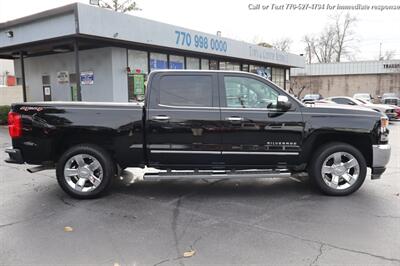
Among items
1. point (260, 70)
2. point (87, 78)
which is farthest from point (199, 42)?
point (260, 70)

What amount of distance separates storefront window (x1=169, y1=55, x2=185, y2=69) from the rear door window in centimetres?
1253

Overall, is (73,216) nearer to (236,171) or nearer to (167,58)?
(236,171)

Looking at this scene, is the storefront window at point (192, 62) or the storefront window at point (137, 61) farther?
the storefront window at point (192, 62)

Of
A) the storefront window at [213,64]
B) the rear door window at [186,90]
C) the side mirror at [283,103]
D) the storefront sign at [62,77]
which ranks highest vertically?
the storefront window at [213,64]

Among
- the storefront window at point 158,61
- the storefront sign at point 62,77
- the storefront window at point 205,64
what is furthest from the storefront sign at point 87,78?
the storefront window at point 205,64

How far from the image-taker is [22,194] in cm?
583

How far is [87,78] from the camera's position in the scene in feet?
54.4

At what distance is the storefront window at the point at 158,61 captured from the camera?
1709 centimetres

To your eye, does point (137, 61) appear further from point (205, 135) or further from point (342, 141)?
point (342, 141)

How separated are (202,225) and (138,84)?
41.9 feet

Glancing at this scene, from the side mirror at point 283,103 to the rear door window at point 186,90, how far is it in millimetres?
1028

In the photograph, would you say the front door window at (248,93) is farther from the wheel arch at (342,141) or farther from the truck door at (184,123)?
the wheel arch at (342,141)

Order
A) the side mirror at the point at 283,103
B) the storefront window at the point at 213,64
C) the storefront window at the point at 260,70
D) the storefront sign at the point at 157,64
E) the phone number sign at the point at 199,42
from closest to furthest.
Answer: the side mirror at the point at 283,103
the phone number sign at the point at 199,42
the storefront sign at the point at 157,64
the storefront window at the point at 213,64
the storefront window at the point at 260,70

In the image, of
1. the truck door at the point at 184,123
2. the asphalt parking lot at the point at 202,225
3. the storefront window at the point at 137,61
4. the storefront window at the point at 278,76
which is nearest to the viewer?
the asphalt parking lot at the point at 202,225
